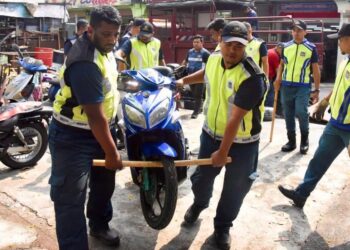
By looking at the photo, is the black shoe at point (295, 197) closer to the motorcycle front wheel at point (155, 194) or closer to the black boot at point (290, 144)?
the motorcycle front wheel at point (155, 194)

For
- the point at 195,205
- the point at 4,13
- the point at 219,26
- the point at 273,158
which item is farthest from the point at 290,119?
the point at 4,13

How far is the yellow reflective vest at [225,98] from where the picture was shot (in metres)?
2.75

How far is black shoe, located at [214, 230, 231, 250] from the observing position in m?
3.07

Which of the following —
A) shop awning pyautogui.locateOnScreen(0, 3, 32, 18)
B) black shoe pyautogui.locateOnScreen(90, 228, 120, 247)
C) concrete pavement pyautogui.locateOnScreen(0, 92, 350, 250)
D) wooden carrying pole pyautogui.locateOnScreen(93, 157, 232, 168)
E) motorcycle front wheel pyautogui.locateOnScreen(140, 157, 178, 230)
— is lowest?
concrete pavement pyautogui.locateOnScreen(0, 92, 350, 250)

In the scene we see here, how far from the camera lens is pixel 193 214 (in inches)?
133

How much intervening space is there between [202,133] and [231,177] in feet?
1.40

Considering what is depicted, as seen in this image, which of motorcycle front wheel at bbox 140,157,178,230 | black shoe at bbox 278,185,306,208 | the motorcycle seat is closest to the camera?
motorcycle front wheel at bbox 140,157,178,230

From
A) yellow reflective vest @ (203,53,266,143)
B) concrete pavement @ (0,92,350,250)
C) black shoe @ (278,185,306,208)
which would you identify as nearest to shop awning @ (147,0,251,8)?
concrete pavement @ (0,92,350,250)

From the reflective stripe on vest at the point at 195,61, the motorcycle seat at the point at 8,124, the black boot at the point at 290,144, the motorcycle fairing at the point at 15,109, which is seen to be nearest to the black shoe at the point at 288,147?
the black boot at the point at 290,144

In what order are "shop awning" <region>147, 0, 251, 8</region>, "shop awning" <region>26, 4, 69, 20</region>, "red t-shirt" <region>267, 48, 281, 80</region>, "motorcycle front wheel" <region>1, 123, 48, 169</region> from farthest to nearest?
"shop awning" <region>26, 4, 69, 20</region> < "shop awning" <region>147, 0, 251, 8</region> < "red t-shirt" <region>267, 48, 281, 80</region> < "motorcycle front wheel" <region>1, 123, 48, 169</region>

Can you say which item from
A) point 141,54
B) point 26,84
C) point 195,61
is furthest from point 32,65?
point 195,61

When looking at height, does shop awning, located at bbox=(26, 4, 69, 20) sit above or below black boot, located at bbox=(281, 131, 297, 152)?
above

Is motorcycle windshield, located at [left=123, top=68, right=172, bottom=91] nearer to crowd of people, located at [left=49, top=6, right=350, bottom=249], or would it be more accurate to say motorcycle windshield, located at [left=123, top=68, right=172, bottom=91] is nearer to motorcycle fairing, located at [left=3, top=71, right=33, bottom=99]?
crowd of people, located at [left=49, top=6, right=350, bottom=249]

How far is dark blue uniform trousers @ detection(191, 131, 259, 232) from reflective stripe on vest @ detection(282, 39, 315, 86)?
8.45ft
